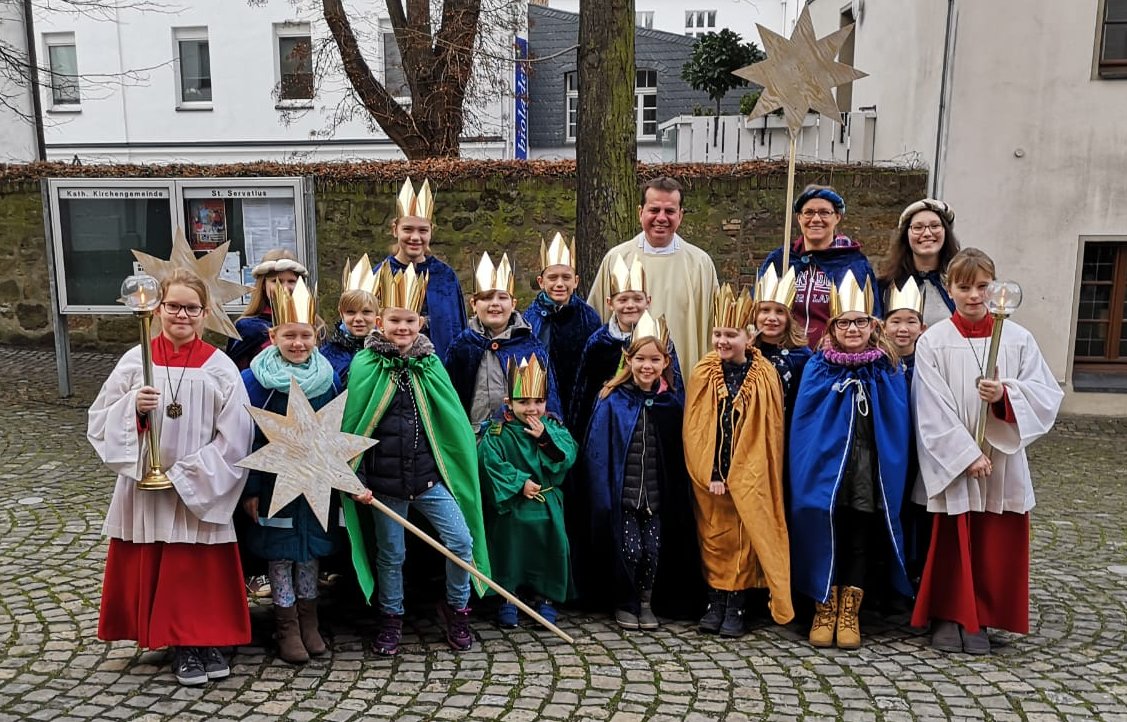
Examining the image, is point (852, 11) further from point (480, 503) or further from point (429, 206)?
point (480, 503)

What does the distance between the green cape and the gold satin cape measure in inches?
40.4

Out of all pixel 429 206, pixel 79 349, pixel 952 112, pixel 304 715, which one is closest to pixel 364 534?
pixel 304 715

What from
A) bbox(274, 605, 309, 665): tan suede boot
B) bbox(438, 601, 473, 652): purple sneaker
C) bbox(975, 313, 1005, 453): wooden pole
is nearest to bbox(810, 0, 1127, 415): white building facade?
bbox(975, 313, 1005, 453): wooden pole

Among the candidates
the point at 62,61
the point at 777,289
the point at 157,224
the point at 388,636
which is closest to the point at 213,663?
the point at 388,636

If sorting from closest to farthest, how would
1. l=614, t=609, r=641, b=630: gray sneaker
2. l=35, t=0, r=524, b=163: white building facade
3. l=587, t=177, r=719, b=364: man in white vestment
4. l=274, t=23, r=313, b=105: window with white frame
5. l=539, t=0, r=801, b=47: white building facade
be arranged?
1. l=614, t=609, r=641, b=630: gray sneaker
2. l=587, t=177, r=719, b=364: man in white vestment
3. l=274, t=23, r=313, b=105: window with white frame
4. l=35, t=0, r=524, b=163: white building facade
5. l=539, t=0, r=801, b=47: white building facade

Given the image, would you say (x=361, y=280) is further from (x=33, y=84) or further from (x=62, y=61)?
(x=62, y=61)

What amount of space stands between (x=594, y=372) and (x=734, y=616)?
1331mm

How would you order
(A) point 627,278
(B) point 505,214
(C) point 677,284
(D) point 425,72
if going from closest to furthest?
1. (A) point 627,278
2. (C) point 677,284
3. (B) point 505,214
4. (D) point 425,72

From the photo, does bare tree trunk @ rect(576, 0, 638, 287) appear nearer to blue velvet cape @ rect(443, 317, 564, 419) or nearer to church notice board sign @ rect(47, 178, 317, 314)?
blue velvet cape @ rect(443, 317, 564, 419)

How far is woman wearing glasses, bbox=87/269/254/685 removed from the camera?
375 cm

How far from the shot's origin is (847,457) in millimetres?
4316

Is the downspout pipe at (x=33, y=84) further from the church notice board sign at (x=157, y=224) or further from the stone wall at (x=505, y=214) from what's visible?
the church notice board sign at (x=157, y=224)

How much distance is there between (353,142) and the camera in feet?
69.1

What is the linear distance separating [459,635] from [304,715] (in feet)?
2.71
